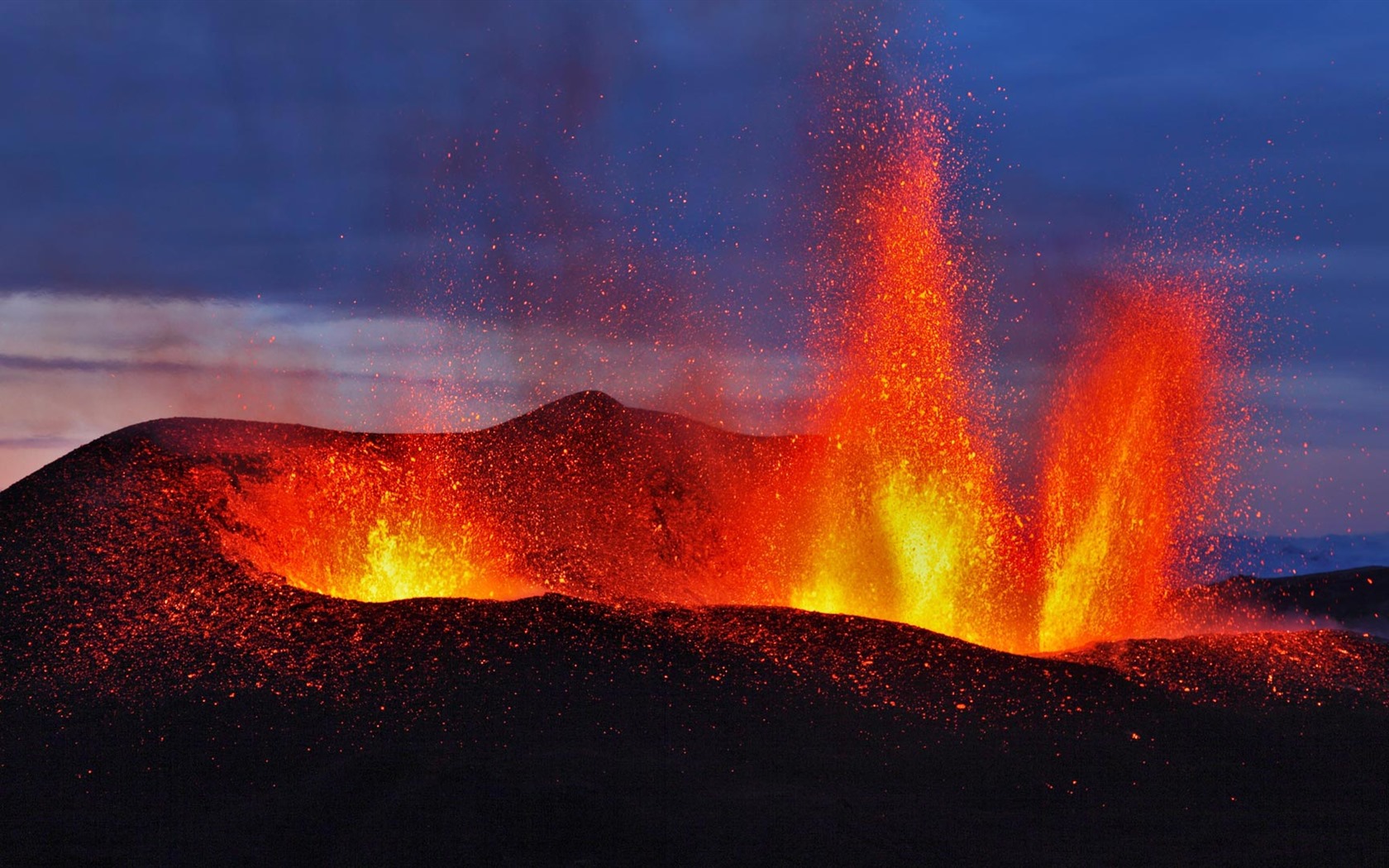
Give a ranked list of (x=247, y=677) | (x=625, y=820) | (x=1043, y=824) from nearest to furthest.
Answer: (x=625, y=820) → (x=1043, y=824) → (x=247, y=677)

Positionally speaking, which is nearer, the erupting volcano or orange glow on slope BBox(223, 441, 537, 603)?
the erupting volcano

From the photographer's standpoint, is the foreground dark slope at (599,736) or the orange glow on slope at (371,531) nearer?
the foreground dark slope at (599,736)

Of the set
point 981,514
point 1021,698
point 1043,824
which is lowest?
point 1043,824

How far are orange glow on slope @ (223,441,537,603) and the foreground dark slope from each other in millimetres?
1640

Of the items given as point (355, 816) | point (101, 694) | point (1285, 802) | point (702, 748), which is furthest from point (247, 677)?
point (1285, 802)

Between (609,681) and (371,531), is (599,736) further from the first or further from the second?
(371,531)

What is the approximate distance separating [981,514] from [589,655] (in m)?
10.3

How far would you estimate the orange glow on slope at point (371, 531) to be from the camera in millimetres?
16828

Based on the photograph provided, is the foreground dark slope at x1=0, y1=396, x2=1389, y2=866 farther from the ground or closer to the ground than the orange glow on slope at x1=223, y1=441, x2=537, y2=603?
closer to the ground

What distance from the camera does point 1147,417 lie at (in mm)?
20156

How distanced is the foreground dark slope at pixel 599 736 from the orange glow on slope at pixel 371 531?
1.64m

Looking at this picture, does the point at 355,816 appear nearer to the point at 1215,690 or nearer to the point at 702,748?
the point at 702,748

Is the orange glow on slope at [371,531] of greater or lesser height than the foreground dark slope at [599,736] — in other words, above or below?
above

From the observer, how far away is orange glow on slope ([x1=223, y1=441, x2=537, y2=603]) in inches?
663
